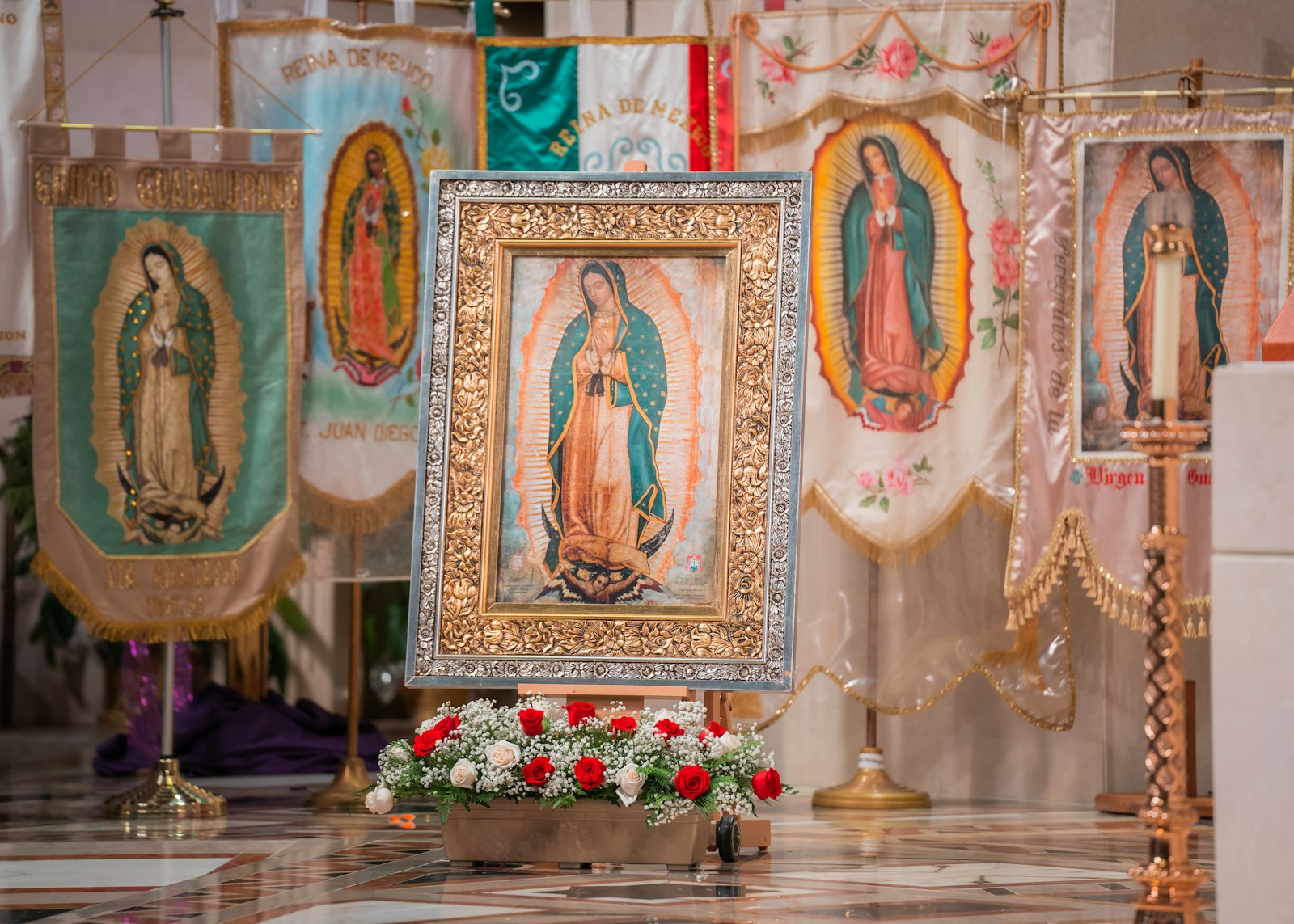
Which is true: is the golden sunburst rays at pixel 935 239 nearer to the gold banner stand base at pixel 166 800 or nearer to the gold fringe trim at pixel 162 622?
the gold fringe trim at pixel 162 622

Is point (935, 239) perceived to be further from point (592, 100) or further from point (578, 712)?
point (578, 712)

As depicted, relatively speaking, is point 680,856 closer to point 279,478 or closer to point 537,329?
point 537,329

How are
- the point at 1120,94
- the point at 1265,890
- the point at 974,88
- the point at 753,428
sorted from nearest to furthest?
1. the point at 1265,890
2. the point at 753,428
3. the point at 1120,94
4. the point at 974,88

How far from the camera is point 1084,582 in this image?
4930 mm

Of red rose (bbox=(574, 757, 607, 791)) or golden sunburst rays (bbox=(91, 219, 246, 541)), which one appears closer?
red rose (bbox=(574, 757, 607, 791))

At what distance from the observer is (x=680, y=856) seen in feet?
12.3

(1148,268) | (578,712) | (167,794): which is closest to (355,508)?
(167,794)

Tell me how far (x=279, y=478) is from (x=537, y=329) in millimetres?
1303

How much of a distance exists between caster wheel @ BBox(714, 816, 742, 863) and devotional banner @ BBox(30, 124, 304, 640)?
173 centimetres

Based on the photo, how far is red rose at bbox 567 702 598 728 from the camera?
3732 mm

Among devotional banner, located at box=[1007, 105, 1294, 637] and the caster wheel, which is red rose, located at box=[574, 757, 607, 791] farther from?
devotional banner, located at box=[1007, 105, 1294, 637]

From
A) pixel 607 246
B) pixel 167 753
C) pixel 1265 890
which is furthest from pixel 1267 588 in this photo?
pixel 167 753

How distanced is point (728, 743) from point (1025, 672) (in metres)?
1.78

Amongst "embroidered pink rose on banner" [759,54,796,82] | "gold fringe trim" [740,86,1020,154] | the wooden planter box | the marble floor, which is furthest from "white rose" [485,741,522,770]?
"embroidered pink rose on banner" [759,54,796,82]
